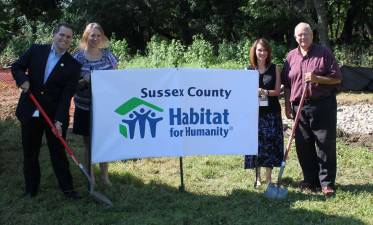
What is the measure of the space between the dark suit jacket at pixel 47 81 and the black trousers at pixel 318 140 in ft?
8.13

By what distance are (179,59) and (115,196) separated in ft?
45.4

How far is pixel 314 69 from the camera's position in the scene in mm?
5566

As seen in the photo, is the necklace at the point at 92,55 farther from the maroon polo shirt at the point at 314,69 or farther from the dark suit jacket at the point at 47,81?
the maroon polo shirt at the point at 314,69

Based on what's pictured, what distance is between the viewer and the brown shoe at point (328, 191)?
225 inches

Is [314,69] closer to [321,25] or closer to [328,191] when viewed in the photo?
[328,191]

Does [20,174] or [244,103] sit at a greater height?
[244,103]

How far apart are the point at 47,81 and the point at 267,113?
2.44 metres

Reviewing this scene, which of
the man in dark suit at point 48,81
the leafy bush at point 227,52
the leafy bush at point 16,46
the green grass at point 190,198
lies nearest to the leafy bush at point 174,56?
the leafy bush at point 227,52

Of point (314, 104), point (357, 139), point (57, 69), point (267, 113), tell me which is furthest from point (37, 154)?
point (357, 139)

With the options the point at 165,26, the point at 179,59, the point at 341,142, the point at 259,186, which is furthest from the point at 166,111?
the point at 165,26

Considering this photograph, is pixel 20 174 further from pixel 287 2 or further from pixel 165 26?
pixel 165 26

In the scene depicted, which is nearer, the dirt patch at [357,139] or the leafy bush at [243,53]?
the dirt patch at [357,139]

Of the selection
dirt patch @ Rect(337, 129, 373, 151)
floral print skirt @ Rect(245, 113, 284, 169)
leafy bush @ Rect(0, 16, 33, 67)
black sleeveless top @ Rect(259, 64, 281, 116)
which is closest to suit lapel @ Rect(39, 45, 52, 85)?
black sleeveless top @ Rect(259, 64, 281, 116)

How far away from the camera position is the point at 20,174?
21.4ft
